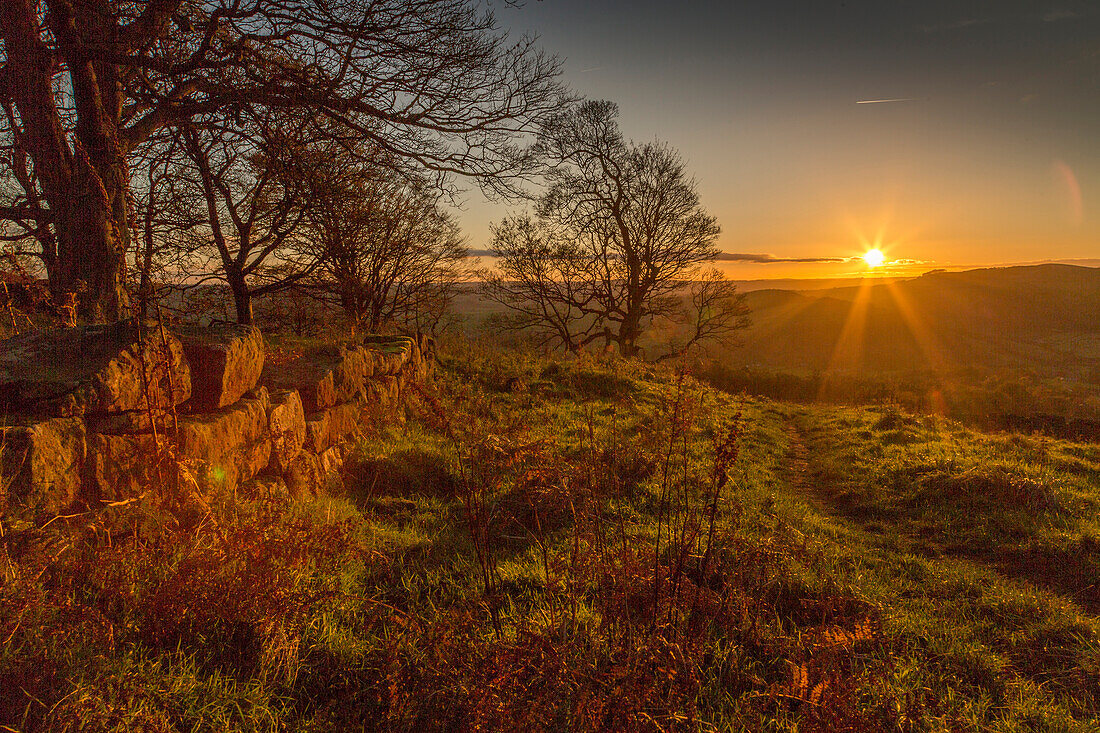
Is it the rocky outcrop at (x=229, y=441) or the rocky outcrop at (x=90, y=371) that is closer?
the rocky outcrop at (x=90, y=371)

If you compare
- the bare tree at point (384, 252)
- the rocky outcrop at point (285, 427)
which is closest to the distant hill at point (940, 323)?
the bare tree at point (384, 252)

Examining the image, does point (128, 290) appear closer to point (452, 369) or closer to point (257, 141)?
point (257, 141)

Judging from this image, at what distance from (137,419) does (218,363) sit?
2.60 ft

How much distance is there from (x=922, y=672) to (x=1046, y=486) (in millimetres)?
5105

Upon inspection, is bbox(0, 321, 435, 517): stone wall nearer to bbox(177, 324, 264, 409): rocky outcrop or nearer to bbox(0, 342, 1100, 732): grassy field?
bbox(177, 324, 264, 409): rocky outcrop

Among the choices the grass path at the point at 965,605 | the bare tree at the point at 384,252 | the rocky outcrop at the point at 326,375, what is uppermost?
the bare tree at the point at 384,252

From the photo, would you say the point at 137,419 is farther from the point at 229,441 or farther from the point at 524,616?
the point at 524,616

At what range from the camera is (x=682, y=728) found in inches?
89.7

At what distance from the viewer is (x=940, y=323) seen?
2228 inches

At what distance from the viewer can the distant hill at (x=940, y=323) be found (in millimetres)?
42625

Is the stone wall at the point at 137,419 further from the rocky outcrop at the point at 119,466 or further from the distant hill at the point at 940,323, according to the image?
the distant hill at the point at 940,323

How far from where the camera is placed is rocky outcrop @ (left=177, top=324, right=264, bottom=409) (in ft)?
12.7

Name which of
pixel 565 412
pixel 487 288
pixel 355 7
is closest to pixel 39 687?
pixel 355 7

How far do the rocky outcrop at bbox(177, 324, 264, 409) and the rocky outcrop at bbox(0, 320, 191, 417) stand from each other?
0.28 metres
